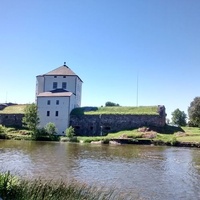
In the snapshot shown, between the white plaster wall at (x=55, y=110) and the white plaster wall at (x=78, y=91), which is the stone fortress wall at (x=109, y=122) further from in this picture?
the white plaster wall at (x=78, y=91)

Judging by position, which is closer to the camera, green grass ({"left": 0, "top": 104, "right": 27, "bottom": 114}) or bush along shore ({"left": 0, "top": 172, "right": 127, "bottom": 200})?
bush along shore ({"left": 0, "top": 172, "right": 127, "bottom": 200})

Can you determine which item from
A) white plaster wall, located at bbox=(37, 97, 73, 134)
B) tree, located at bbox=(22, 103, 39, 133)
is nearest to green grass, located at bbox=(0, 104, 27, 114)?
white plaster wall, located at bbox=(37, 97, 73, 134)

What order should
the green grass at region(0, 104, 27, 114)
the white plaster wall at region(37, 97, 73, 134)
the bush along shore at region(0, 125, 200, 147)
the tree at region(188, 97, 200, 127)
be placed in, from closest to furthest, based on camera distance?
the bush along shore at region(0, 125, 200, 147) < the tree at region(188, 97, 200, 127) < the white plaster wall at region(37, 97, 73, 134) < the green grass at region(0, 104, 27, 114)

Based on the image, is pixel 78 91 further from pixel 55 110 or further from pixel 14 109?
pixel 14 109

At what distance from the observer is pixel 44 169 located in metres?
19.5

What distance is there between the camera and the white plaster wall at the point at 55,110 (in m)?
61.6

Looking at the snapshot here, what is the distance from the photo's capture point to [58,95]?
205ft

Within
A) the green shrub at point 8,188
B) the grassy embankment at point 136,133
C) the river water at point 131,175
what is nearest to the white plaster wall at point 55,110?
the grassy embankment at point 136,133

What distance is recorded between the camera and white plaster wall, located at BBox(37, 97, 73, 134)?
6162cm

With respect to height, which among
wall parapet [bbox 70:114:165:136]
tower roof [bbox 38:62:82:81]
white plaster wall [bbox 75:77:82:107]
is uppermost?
tower roof [bbox 38:62:82:81]

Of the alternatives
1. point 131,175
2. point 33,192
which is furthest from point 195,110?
point 33,192

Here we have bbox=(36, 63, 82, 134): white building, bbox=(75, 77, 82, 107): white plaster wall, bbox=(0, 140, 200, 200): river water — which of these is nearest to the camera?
bbox=(0, 140, 200, 200): river water

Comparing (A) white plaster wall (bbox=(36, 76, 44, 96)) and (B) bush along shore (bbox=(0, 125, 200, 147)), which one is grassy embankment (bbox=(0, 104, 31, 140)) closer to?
(B) bush along shore (bbox=(0, 125, 200, 147))

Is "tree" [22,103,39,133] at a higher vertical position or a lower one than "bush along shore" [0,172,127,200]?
higher
